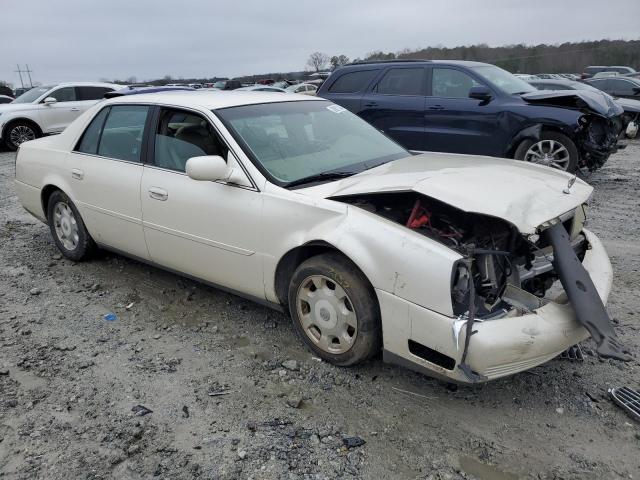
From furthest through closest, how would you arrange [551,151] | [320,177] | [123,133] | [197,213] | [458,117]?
[458,117]
[551,151]
[123,133]
[197,213]
[320,177]

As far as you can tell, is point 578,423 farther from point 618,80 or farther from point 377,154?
point 618,80

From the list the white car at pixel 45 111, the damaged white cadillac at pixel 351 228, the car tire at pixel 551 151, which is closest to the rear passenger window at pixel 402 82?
the car tire at pixel 551 151

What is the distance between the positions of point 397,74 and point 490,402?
6.20 m

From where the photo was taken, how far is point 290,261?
3.21m

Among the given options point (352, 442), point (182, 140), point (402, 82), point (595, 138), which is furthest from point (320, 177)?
point (595, 138)

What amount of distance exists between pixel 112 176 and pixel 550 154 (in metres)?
5.78

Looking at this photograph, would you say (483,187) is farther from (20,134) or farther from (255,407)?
(20,134)

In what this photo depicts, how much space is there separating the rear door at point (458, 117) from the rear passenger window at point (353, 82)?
1050 millimetres

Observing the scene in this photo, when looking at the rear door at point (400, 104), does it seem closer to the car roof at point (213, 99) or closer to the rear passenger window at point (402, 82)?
the rear passenger window at point (402, 82)

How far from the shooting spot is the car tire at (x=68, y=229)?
15.4ft

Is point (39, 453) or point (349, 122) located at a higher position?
point (349, 122)

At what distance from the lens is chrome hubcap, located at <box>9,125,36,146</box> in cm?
1286

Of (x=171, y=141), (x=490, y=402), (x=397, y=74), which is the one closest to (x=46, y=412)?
(x=171, y=141)

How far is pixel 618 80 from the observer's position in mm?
15734
